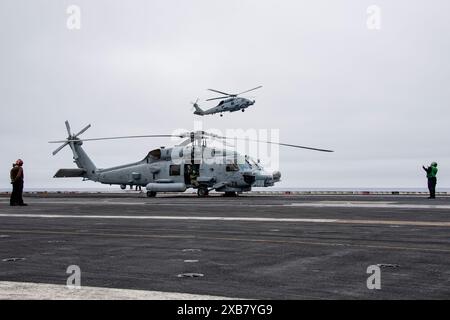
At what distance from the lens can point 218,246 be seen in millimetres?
11391

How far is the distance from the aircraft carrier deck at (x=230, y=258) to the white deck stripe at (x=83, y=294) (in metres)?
0.01

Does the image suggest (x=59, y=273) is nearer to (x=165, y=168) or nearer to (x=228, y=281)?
(x=228, y=281)

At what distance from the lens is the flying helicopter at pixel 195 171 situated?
131 feet

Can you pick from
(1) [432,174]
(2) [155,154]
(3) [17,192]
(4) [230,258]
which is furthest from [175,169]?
(4) [230,258]

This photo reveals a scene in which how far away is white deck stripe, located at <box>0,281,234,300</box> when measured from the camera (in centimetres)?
630

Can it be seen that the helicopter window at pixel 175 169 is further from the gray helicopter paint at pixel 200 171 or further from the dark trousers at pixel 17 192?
the dark trousers at pixel 17 192

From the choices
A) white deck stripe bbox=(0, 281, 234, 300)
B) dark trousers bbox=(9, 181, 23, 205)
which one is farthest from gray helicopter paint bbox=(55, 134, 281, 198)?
white deck stripe bbox=(0, 281, 234, 300)

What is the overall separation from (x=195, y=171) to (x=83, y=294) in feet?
115

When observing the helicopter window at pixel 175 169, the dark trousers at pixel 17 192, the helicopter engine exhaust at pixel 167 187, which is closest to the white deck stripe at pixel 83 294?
the dark trousers at pixel 17 192

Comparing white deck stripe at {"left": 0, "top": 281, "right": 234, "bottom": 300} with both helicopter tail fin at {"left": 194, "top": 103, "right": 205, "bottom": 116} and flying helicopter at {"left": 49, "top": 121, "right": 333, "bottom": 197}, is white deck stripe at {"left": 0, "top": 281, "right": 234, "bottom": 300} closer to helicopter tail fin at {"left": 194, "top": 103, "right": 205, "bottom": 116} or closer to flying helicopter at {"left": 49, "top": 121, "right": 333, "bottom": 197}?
flying helicopter at {"left": 49, "top": 121, "right": 333, "bottom": 197}

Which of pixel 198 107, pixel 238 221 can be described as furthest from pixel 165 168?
pixel 198 107

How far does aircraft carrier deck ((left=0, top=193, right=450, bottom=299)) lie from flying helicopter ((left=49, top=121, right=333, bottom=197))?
22.8 m

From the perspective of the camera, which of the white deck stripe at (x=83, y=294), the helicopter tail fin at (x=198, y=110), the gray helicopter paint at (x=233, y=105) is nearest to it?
the white deck stripe at (x=83, y=294)

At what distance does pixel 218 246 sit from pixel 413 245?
4062 millimetres
